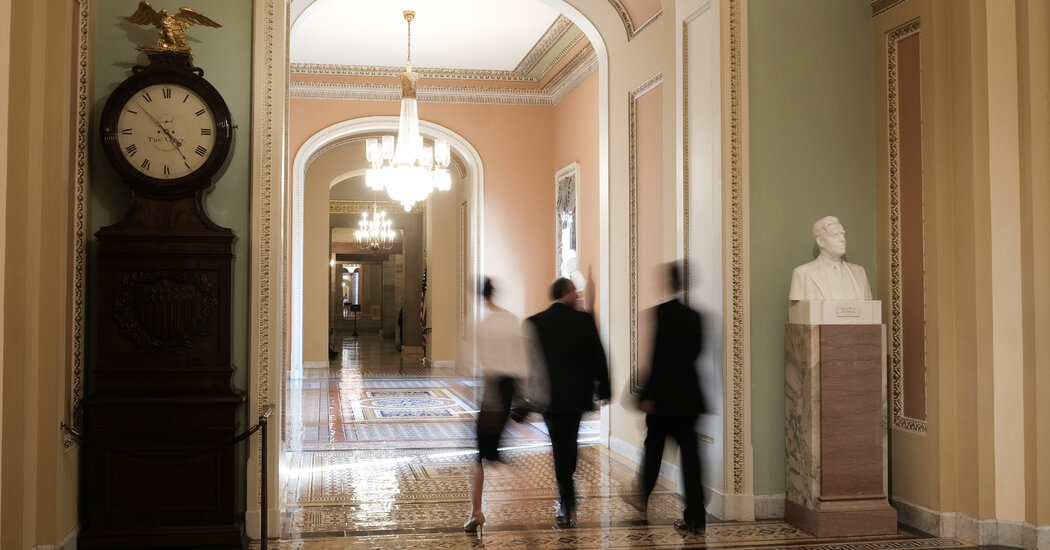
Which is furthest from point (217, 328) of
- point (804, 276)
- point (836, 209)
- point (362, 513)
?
point (836, 209)

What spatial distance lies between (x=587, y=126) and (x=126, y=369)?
8064 millimetres

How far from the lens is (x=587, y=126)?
39.4 feet

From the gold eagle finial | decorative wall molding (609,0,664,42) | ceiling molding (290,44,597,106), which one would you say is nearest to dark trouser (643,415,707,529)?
the gold eagle finial

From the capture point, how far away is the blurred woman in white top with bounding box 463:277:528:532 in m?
5.14

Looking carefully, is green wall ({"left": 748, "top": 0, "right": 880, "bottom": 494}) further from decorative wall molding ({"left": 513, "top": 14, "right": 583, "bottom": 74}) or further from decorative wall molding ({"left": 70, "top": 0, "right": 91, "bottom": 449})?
decorative wall molding ({"left": 513, "top": 14, "right": 583, "bottom": 74})

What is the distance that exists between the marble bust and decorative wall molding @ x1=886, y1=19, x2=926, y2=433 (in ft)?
1.20

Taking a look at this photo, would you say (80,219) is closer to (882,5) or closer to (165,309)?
(165,309)

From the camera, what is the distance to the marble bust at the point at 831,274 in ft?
18.2

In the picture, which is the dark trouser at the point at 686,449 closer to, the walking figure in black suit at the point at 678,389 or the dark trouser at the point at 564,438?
the walking figure in black suit at the point at 678,389

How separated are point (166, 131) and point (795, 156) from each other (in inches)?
153

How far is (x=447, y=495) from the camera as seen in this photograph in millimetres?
6516

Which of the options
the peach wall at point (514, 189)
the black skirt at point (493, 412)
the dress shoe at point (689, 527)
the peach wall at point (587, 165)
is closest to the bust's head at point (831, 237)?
the dress shoe at point (689, 527)

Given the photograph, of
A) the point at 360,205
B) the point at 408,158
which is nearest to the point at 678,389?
the point at 408,158

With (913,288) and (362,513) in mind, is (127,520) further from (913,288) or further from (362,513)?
(913,288)
